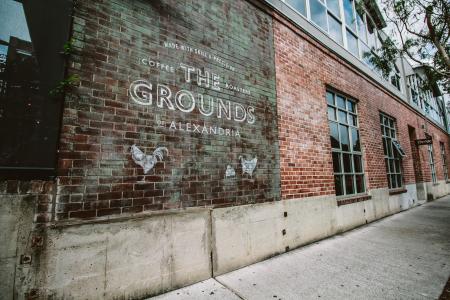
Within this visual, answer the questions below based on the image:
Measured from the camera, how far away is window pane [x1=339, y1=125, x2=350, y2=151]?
6.21 meters

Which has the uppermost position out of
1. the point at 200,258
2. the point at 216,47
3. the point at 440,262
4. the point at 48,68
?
the point at 216,47

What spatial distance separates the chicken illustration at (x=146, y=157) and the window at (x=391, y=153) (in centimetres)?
849

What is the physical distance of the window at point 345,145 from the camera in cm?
587

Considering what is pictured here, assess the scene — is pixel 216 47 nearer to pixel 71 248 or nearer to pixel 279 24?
pixel 279 24

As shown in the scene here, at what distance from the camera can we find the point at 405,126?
10453 millimetres

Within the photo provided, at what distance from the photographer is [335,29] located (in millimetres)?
7152

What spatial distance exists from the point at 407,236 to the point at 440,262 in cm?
162

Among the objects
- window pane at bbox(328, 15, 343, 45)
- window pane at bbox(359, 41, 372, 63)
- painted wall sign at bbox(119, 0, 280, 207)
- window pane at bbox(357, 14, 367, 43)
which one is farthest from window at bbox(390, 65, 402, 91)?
painted wall sign at bbox(119, 0, 280, 207)

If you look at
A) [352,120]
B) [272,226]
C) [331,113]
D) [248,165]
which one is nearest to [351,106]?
[352,120]

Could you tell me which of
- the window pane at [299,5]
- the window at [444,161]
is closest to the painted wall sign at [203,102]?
the window pane at [299,5]

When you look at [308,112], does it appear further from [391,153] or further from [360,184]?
[391,153]

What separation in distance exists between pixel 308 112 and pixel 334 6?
4.51 meters

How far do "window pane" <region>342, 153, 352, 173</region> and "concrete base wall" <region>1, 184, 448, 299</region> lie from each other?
2.63 metres

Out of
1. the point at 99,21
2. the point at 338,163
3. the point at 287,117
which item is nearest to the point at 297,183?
the point at 287,117
